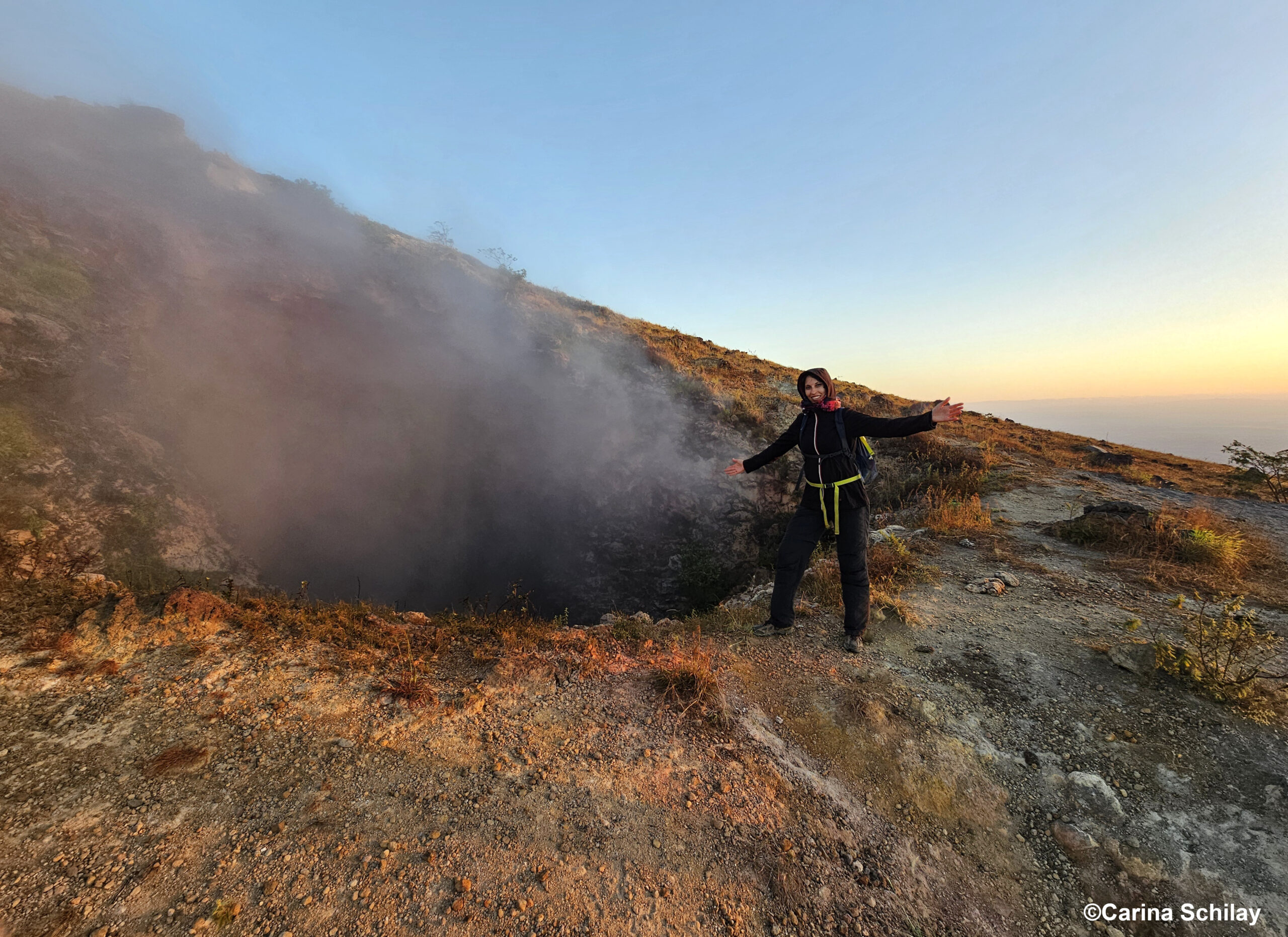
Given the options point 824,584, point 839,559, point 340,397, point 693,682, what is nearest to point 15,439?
point 340,397

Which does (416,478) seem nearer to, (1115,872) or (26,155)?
(1115,872)

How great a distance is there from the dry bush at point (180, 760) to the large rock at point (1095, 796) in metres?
5.02

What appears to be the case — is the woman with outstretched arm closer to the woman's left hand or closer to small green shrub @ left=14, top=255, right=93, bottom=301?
the woman's left hand

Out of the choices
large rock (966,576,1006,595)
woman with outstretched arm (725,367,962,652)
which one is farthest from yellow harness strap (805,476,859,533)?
large rock (966,576,1006,595)

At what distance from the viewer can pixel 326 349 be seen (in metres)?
8.95

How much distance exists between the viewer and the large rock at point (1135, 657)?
3508 millimetres

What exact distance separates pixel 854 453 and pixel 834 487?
344 mm

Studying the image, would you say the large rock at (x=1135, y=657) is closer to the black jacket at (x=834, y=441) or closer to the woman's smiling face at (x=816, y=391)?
the black jacket at (x=834, y=441)

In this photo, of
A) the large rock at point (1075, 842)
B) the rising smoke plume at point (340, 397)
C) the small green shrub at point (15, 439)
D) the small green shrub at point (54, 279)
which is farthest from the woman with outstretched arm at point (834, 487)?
the small green shrub at point (54, 279)

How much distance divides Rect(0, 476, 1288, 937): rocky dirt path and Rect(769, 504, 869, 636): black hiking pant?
55 centimetres

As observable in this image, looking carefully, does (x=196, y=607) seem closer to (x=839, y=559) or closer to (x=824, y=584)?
(x=839, y=559)

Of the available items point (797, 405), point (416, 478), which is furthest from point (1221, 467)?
point (416, 478)

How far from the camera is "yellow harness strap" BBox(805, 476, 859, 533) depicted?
12.4ft

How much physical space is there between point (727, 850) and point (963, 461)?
34.7ft
